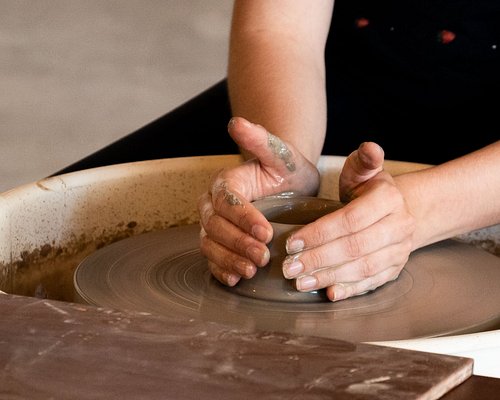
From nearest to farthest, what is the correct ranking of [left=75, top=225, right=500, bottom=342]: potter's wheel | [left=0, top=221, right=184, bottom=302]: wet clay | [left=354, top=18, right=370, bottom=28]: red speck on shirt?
[left=75, top=225, right=500, bottom=342]: potter's wheel
[left=0, top=221, right=184, bottom=302]: wet clay
[left=354, top=18, right=370, bottom=28]: red speck on shirt

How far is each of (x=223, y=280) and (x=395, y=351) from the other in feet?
2.24

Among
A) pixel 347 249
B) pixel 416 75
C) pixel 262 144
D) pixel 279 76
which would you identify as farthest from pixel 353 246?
pixel 416 75

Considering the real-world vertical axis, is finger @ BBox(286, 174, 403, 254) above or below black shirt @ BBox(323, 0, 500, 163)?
below

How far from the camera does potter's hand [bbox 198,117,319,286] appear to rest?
4.49ft

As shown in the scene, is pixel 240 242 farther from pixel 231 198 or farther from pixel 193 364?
pixel 193 364

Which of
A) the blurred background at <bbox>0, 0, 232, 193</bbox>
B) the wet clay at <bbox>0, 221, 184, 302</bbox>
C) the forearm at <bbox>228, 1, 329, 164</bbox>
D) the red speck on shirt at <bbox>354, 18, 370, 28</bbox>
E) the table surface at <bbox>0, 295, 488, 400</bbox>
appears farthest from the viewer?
the blurred background at <bbox>0, 0, 232, 193</bbox>

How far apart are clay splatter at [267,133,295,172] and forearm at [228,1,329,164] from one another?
15cm

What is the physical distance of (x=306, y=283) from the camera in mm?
1335

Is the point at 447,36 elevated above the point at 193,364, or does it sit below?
above

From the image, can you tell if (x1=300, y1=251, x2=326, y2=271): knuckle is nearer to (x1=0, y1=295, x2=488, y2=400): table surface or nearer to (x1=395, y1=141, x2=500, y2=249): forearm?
(x1=395, y1=141, x2=500, y2=249): forearm

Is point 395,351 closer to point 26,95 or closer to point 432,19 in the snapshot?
point 432,19

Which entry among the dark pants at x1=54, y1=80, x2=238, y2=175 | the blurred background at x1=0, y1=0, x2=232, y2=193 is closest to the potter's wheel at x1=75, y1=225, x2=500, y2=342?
the dark pants at x1=54, y1=80, x2=238, y2=175

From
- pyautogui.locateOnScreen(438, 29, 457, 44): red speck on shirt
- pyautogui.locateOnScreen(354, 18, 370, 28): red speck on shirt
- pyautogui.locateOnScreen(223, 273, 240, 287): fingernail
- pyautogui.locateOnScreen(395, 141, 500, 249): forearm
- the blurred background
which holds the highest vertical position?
the blurred background

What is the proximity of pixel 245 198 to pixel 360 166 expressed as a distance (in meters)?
0.17
